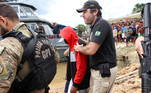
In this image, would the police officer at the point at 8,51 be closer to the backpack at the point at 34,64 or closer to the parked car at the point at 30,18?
the backpack at the point at 34,64

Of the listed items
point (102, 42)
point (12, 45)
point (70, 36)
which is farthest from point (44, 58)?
point (70, 36)

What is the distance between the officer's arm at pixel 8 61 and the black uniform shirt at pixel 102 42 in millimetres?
1525

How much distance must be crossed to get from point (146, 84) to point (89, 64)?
130cm

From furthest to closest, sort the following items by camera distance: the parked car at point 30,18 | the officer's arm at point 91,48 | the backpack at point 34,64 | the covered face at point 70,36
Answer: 1. the parked car at point 30,18
2. the covered face at point 70,36
3. the officer's arm at point 91,48
4. the backpack at point 34,64

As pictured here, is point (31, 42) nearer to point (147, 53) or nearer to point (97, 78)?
point (147, 53)

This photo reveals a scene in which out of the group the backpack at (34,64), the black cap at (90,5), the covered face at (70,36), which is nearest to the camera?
the backpack at (34,64)

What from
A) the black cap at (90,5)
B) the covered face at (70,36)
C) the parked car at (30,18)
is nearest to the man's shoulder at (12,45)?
the black cap at (90,5)

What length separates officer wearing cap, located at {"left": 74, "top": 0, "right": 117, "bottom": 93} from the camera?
3650 mm

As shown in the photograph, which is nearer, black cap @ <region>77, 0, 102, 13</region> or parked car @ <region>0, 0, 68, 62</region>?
black cap @ <region>77, 0, 102, 13</region>

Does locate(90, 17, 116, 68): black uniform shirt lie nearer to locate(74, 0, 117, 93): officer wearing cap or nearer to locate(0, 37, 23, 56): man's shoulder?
locate(74, 0, 117, 93): officer wearing cap

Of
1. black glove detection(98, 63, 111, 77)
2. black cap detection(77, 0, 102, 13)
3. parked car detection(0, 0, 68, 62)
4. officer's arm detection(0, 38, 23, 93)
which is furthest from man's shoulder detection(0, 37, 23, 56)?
parked car detection(0, 0, 68, 62)

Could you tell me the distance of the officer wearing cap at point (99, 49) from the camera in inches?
144

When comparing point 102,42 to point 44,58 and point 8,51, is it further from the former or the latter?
point 8,51

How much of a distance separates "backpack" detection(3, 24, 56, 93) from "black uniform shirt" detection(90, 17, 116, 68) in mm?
1152
